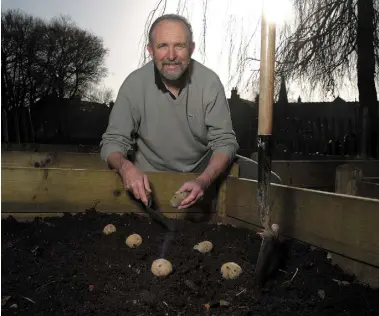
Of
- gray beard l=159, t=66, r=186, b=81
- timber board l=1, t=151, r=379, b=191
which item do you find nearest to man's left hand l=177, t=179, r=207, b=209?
gray beard l=159, t=66, r=186, b=81

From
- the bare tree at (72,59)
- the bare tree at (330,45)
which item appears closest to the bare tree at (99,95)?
the bare tree at (72,59)

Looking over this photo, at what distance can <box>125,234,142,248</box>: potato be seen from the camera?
1.13m

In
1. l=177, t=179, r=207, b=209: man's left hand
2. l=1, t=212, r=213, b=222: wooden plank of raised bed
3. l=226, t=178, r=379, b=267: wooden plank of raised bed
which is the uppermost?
l=177, t=179, r=207, b=209: man's left hand

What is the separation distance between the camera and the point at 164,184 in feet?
4.88

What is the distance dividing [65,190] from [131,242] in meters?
0.40

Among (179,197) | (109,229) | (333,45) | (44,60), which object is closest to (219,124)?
(179,197)

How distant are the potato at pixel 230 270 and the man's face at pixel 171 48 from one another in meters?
0.74

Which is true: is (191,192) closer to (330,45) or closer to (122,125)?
(122,125)

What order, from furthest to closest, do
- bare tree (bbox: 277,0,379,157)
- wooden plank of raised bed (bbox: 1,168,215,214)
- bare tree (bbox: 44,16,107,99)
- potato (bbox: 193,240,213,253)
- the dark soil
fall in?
1. bare tree (bbox: 277,0,379,157)
2. bare tree (bbox: 44,16,107,99)
3. wooden plank of raised bed (bbox: 1,168,215,214)
4. potato (bbox: 193,240,213,253)
5. the dark soil

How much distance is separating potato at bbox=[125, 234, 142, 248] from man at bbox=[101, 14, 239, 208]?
0.89ft

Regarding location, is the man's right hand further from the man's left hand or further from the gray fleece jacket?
the gray fleece jacket

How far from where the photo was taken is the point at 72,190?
1415 mm

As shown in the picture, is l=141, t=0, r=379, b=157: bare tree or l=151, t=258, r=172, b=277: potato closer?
l=151, t=258, r=172, b=277: potato

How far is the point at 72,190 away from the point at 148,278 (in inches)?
24.2
